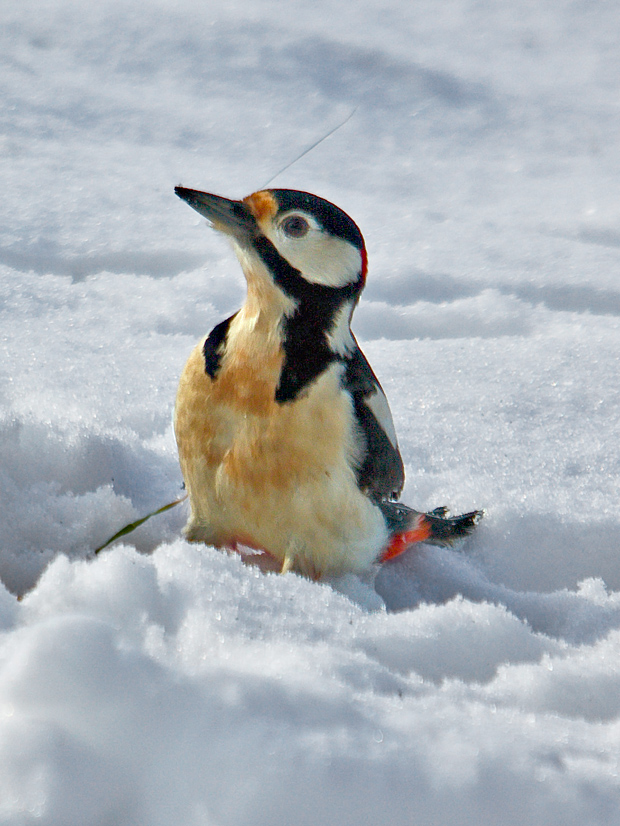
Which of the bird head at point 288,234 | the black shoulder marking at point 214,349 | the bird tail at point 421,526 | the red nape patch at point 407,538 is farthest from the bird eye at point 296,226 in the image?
the red nape patch at point 407,538

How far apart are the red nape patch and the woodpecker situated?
0.18 m

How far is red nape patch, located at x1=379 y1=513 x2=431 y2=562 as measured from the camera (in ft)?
8.77

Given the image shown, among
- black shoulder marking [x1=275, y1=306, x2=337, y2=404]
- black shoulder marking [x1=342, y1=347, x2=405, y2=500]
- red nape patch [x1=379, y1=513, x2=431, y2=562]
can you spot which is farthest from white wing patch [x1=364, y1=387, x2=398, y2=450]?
red nape patch [x1=379, y1=513, x2=431, y2=562]

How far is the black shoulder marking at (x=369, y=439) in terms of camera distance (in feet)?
7.89

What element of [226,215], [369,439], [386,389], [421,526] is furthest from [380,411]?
[386,389]

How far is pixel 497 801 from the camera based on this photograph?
56.4 inches

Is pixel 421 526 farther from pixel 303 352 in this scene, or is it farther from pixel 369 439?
pixel 303 352

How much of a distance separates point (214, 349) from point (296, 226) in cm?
42

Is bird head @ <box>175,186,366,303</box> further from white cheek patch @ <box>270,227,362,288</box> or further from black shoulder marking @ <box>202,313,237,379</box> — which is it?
black shoulder marking @ <box>202,313,237,379</box>

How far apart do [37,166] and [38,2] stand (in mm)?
2682

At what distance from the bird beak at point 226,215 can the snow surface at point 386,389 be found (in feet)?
2.83

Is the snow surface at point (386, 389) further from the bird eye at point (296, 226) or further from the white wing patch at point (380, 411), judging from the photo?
the bird eye at point (296, 226)

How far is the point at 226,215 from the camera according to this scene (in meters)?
2.38

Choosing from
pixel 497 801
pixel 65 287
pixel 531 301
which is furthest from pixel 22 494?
pixel 531 301
